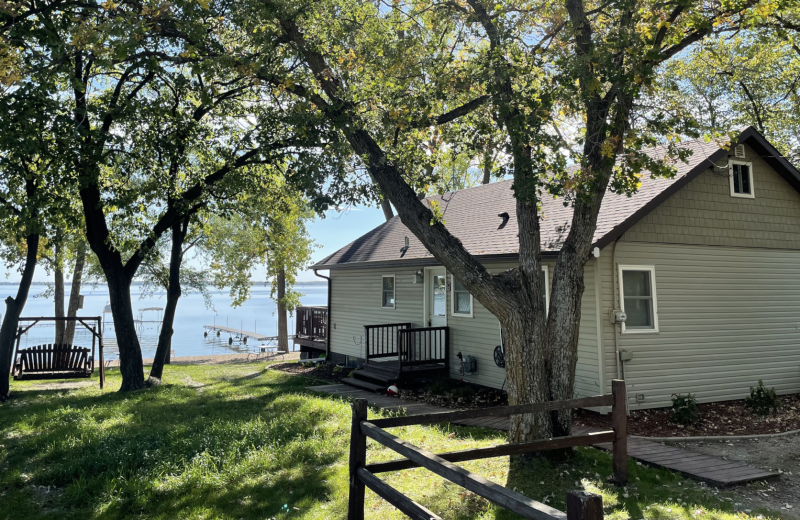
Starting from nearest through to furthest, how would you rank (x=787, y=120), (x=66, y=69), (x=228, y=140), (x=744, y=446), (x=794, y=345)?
(x=66, y=69) < (x=744, y=446) < (x=794, y=345) < (x=228, y=140) < (x=787, y=120)

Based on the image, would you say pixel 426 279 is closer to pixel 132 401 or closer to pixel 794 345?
pixel 132 401

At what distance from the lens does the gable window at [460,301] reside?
1306cm

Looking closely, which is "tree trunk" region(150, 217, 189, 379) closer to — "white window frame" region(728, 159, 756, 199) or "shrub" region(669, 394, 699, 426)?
"shrub" region(669, 394, 699, 426)

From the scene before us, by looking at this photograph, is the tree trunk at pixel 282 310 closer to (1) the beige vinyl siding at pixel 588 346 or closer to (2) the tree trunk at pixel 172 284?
(2) the tree trunk at pixel 172 284

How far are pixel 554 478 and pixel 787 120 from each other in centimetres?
1649

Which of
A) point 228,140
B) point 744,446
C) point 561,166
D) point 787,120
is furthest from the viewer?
point 787,120

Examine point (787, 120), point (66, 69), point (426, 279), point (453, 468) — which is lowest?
point (453, 468)

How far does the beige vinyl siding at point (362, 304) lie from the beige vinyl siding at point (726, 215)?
6.32 m

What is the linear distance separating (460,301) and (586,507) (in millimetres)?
10833

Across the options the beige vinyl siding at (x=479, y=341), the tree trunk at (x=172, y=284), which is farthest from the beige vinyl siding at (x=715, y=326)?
the tree trunk at (x=172, y=284)

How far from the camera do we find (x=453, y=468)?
11.2 ft

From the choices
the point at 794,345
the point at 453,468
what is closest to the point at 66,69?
the point at 453,468

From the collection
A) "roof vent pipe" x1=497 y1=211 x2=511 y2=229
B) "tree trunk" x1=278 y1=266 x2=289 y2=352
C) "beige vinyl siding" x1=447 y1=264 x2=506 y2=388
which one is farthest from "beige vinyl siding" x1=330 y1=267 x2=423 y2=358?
"tree trunk" x1=278 y1=266 x2=289 y2=352

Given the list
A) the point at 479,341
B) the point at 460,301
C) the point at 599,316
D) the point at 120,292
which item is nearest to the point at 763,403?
the point at 599,316
